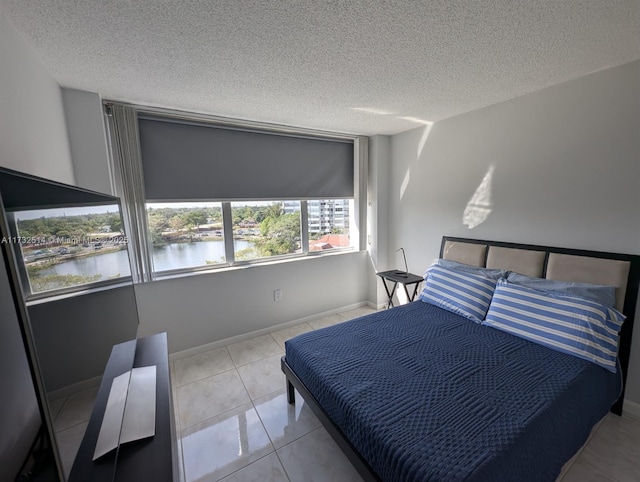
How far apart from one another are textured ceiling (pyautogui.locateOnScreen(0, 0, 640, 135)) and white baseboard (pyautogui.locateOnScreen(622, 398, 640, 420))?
2306 mm

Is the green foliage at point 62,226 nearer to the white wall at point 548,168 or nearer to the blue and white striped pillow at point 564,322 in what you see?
the blue and white striped pillow at point 564,322

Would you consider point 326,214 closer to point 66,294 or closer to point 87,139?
point 87,139

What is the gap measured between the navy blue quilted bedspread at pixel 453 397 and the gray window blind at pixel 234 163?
1.71 metres

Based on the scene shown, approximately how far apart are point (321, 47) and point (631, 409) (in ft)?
10.4

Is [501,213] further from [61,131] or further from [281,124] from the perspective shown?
[61,131]

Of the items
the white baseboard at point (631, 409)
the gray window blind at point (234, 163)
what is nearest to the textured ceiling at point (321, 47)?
the gray window blind at point (234, 163)

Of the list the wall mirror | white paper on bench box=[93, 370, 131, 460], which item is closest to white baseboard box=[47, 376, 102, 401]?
the wall mirror

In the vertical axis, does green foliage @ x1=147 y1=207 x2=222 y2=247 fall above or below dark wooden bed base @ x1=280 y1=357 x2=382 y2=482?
above

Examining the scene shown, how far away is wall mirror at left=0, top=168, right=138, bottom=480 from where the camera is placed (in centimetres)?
54

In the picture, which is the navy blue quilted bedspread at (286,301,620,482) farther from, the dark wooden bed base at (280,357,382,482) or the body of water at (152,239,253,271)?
the body of water at (152,239,253,271)

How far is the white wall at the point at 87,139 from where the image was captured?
6.86ft

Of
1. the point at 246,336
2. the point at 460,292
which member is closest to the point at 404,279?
the point at 460,292

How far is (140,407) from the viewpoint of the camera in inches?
51.4

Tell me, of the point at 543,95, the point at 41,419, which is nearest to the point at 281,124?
the point at 543,95
